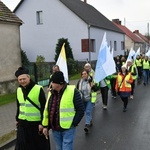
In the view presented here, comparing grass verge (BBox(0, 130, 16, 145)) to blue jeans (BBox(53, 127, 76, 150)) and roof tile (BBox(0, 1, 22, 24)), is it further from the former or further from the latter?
roof tile (BBox(0, 1, 22, 24))

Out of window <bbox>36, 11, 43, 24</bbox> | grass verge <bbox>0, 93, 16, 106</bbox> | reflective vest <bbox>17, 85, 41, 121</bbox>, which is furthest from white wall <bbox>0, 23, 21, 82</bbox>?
window <bbox>36, 11, 43, 24</bbox>

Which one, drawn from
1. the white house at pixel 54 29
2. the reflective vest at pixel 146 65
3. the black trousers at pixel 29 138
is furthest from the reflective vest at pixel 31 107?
the white house at pixel 54 29

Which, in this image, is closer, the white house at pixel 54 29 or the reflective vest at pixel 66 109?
the reflective vest at pixel 66 109

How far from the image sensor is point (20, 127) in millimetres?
4742

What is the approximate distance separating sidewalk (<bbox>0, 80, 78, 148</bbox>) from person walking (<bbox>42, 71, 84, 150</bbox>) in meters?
2.45

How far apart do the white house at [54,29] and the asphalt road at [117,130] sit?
18.8 metres

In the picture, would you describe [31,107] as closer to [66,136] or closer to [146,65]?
[66,136]

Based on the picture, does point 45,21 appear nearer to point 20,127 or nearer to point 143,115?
point 143,115

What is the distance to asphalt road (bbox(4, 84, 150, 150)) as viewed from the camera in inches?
251

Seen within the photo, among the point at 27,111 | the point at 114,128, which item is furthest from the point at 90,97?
the point at 27,111

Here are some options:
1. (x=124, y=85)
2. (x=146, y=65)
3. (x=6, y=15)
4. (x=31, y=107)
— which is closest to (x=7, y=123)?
(x=124, y=85)

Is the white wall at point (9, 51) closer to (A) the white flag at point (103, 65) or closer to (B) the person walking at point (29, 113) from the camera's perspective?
(A) the white flag at point (103, 65)

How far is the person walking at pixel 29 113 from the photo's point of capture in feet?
15.3

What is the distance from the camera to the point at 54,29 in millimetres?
30500
